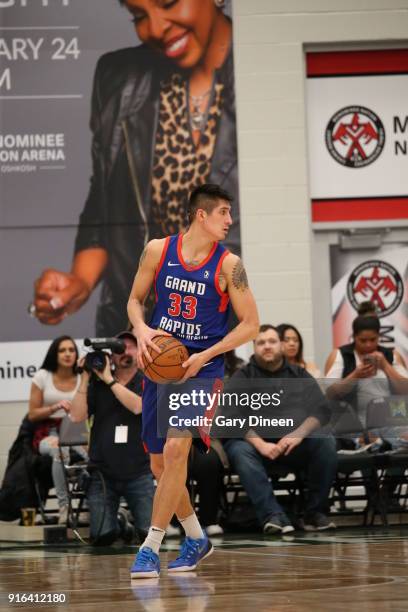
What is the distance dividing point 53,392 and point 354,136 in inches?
155

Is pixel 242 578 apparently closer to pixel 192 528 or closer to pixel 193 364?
pixel 192 528

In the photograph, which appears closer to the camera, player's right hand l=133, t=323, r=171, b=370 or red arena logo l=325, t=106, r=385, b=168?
player's right hand l=133, t=323, r=171, b=370

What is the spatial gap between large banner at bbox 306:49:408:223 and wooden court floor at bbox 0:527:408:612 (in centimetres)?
438

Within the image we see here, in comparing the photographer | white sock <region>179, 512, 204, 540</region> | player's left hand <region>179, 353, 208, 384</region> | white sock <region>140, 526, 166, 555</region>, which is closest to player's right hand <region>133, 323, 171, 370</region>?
player's left hand <region>179, 353, 208, 384</region>

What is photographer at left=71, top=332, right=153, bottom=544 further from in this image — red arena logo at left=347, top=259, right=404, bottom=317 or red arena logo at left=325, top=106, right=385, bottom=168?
red arena logo at left=325, top=106, right=385, bottom=168

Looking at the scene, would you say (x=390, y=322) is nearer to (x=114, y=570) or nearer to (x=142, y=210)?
(x=142, y=210)

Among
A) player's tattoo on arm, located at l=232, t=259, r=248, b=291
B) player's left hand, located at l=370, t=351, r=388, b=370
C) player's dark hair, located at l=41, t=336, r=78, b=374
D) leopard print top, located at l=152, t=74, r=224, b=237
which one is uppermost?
leopard print top, located at l=152, t=74, r=224, b=237

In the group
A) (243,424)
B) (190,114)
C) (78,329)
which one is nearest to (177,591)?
(243,424)

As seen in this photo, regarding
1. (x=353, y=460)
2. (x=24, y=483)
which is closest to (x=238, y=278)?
(x=353, y=460)

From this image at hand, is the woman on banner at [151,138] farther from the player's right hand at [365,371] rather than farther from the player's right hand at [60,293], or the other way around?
the player's right hand at [365,371]

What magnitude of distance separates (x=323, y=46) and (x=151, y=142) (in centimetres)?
187

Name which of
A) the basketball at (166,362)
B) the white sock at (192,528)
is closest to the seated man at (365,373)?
the white sock at (192,528)

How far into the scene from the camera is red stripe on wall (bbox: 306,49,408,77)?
36.8 ft

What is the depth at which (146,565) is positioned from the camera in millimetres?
5227
